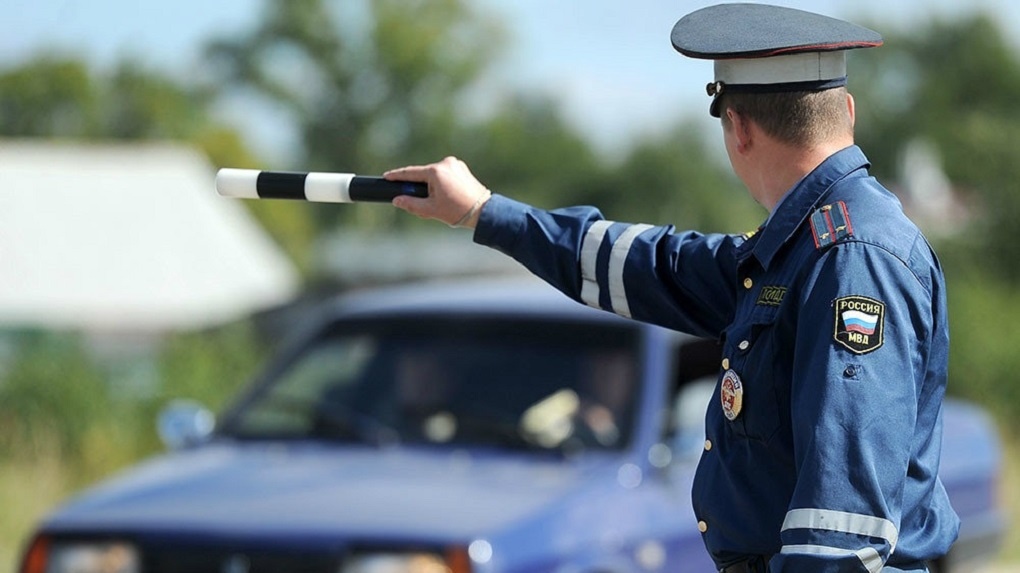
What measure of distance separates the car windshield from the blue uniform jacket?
248 centimetres

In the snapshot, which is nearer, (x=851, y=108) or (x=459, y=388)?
(x=851, y=108)

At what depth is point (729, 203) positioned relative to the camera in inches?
2975

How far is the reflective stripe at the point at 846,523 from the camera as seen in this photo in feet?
7.63

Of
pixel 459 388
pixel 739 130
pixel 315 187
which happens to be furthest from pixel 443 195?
pixel 459 388

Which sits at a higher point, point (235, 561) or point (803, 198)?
point (803, 198)

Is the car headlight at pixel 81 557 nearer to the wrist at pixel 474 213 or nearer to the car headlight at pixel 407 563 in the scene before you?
the car headlight at pixel 407 563

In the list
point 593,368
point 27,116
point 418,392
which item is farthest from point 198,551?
point 27,116

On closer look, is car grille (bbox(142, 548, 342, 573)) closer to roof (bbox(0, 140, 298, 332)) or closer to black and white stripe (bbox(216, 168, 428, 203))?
black and white stripe (bbox(216, 168, 428, 203))

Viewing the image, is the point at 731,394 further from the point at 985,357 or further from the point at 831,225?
the point at 985,357

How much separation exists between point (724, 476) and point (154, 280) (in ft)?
129

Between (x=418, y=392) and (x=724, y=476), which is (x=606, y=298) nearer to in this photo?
(x=724, y=476)

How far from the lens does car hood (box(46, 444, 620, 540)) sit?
15.1ft

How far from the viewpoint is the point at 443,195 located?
9.92 ft

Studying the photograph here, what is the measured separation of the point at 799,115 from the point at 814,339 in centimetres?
39
